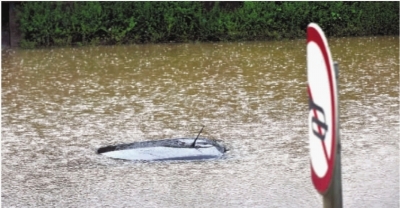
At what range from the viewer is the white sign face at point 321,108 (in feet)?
4.94

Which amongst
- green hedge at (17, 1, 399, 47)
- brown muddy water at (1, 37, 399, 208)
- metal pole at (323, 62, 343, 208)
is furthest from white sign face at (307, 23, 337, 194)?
green hedge at (17, 1, 399, 47)

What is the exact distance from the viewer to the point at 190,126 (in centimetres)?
883

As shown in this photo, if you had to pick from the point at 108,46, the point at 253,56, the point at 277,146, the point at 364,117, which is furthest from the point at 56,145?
the point at 108,46

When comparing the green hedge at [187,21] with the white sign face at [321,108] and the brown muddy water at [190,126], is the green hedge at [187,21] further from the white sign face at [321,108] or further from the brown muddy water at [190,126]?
the white sign face at [321,108]

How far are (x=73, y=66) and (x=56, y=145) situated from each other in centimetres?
712

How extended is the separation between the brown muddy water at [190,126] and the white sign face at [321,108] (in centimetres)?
387

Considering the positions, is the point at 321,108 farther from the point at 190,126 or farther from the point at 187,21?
the point at 187,21

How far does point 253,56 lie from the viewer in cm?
1595

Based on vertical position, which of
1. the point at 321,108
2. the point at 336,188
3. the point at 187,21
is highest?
the point at 321,108

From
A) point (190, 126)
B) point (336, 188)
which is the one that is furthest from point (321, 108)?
point (190, 126)

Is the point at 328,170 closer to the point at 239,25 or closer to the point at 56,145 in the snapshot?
the point at 56,145

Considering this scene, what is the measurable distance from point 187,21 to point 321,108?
59.8ft

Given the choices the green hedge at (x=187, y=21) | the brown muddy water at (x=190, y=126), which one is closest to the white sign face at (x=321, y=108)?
the brown muddy water at (x=190, y=126)

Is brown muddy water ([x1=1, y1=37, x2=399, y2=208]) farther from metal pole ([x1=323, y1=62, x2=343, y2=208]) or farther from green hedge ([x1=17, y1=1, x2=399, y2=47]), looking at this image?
metal pole ([x1=323, y1=62, x2=343, y2=208])
